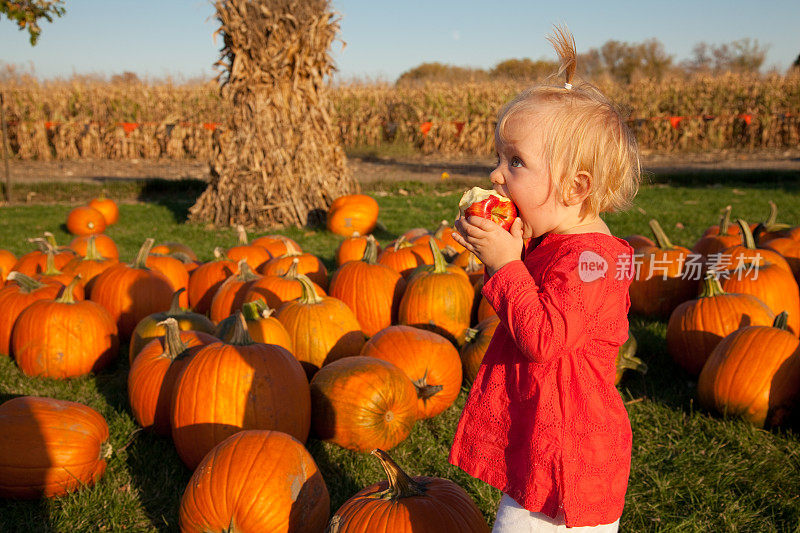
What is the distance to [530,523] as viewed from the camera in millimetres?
1864

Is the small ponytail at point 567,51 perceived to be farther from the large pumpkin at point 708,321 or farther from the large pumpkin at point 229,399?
the large pumpkin at point 708,321

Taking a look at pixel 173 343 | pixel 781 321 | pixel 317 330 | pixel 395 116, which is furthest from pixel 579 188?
pixel 395 116

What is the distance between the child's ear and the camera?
1.77 meters

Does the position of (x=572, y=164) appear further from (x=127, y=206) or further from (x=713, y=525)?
(x=127, y=206)

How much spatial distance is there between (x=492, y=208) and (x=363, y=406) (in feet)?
5.51

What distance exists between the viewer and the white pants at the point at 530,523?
1849 millimetres

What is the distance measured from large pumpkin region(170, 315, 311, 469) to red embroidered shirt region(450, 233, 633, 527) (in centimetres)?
132

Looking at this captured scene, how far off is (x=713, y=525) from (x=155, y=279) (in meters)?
4.01

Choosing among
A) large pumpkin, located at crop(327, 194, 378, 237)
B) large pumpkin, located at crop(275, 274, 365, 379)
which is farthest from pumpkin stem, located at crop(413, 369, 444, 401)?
large pumpkin, located at crop(327, 194, 378, 237)

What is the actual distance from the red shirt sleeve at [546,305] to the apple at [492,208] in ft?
0.43

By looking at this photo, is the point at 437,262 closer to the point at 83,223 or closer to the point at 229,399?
the point at 229,399

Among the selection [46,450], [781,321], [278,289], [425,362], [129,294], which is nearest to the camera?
[46,450]

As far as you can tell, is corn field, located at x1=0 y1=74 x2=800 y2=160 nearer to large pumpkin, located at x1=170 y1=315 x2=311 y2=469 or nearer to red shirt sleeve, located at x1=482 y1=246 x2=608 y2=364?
large pumpkin, located at x1=170 y1=315 x2=311 y2=469

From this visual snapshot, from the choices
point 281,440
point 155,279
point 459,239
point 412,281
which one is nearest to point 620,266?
point 459,239
